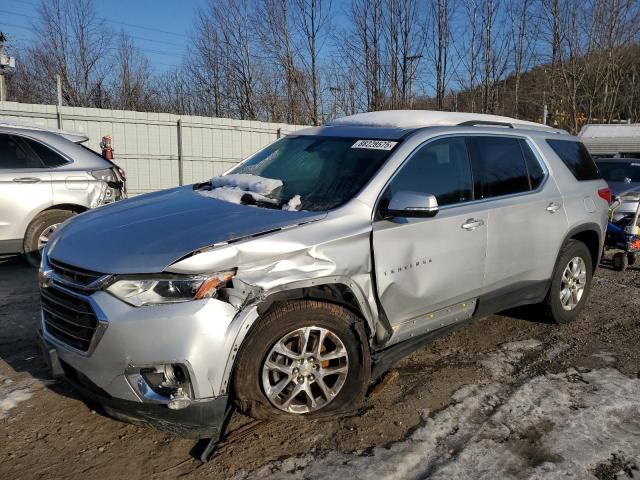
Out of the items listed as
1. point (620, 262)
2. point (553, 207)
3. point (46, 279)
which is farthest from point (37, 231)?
point (620, 262)

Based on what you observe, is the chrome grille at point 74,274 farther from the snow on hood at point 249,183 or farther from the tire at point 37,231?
the tire at point 37,231

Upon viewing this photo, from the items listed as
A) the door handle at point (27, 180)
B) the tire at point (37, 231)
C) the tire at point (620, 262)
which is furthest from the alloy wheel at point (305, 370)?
the tire at point (620, 262)

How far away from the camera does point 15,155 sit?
6.43m

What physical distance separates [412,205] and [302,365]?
112 cm

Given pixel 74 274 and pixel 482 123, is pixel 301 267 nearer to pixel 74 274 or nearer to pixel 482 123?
pixel 74 274

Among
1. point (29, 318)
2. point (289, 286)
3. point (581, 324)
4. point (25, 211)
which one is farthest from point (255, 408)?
point (25, 211)

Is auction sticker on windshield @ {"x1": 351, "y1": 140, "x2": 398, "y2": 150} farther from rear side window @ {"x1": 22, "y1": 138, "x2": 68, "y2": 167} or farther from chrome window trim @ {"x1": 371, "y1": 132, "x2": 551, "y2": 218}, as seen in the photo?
rear side window @ {"x1": 22, "y1": 138, "x2": 68, "y2": 167}

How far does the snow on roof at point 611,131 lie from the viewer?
14.5 metres

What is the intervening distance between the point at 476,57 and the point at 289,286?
18.5 metres

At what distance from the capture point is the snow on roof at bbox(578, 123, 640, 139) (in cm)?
1448

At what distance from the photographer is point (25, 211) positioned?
6.35 metres

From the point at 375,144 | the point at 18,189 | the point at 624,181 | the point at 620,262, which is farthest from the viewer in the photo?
the point at 624,181

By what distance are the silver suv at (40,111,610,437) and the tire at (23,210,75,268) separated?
322cm

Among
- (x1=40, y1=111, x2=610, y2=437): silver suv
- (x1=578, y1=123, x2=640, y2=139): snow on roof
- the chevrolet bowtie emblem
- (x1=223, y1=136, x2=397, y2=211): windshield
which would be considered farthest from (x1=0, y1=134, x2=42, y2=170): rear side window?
(x1=578, y1=123, x2=640, y2=139): snow on roof
